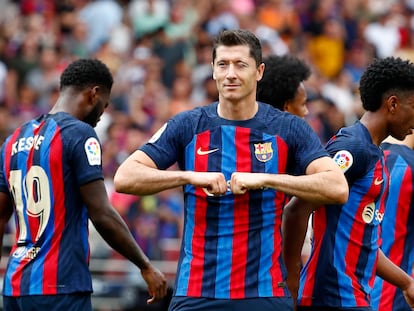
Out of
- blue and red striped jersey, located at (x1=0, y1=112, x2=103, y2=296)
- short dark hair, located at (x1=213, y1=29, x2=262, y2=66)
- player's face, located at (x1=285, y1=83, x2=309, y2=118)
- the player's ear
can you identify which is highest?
short dark hair, located at (x1=213, y1=29, x2=262, y2=66)

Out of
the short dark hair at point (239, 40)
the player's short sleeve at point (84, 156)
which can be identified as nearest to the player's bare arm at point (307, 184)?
the short dark hair at point (239, 40)

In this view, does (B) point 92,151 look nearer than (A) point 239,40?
No

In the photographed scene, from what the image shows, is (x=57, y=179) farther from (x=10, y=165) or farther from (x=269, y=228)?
(x=269, y=228)

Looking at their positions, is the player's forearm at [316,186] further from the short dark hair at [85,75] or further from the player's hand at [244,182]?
the short dark hair at [85,75]

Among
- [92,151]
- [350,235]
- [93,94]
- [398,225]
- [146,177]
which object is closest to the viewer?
[146,177]

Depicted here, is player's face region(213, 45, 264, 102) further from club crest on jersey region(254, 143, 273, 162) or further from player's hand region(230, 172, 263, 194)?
player's hand region(230, 172, 263, 194)

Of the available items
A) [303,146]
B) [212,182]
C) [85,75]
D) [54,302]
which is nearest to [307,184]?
[303,146]

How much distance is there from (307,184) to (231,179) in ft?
1.54

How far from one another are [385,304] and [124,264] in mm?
6218

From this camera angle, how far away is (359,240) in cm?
789

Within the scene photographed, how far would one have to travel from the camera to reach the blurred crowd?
17188 millimetres

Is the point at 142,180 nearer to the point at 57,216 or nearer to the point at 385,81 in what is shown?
the point at 57,216

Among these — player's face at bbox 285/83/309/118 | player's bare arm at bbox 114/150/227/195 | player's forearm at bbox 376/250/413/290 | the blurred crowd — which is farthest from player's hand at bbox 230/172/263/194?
the blurred crowd

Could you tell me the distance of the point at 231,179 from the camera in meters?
7.05
